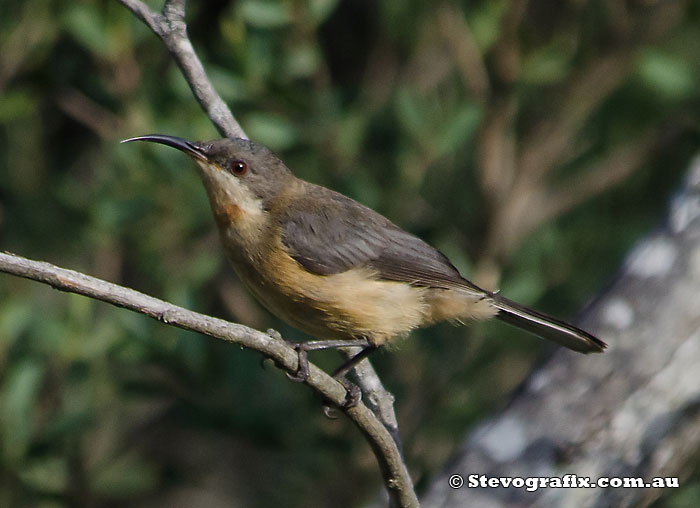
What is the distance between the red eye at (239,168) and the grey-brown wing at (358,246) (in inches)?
12.3

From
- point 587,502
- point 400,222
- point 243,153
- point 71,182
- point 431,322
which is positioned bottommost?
point 587,502

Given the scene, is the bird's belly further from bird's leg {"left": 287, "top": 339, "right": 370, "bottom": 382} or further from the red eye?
the red eye

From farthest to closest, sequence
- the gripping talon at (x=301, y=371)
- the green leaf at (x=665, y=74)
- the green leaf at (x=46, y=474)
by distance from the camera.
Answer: the green leaf at (x=665, y=74), the green leaf at (x=46, y=474), the gripping talon at (x=301, y=371)

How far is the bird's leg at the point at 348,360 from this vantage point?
3.68m

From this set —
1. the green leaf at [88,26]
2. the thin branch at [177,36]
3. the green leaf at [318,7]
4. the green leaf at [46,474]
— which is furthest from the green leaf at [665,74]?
the green leaf at [46,474]

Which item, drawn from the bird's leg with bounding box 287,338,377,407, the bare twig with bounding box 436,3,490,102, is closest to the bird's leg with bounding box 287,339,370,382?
the bird's leg with bounding box 287,338,377,407

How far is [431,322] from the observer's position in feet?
16.2

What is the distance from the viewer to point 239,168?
4.91 m

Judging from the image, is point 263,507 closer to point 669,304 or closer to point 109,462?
point 109,462

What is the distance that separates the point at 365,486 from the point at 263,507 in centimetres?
90

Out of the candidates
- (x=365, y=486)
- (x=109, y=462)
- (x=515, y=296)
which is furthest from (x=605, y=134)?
(x=109, y=462)

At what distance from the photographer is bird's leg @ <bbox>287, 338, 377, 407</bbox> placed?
12.1ft

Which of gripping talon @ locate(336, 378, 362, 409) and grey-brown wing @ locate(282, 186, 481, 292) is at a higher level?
grey-brown wing @ locate(282, 186, 481, 292)

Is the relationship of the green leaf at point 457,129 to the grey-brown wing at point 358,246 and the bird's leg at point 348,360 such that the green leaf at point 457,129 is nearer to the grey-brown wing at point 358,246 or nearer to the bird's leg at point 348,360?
the grey-brown wing at point 358,246
